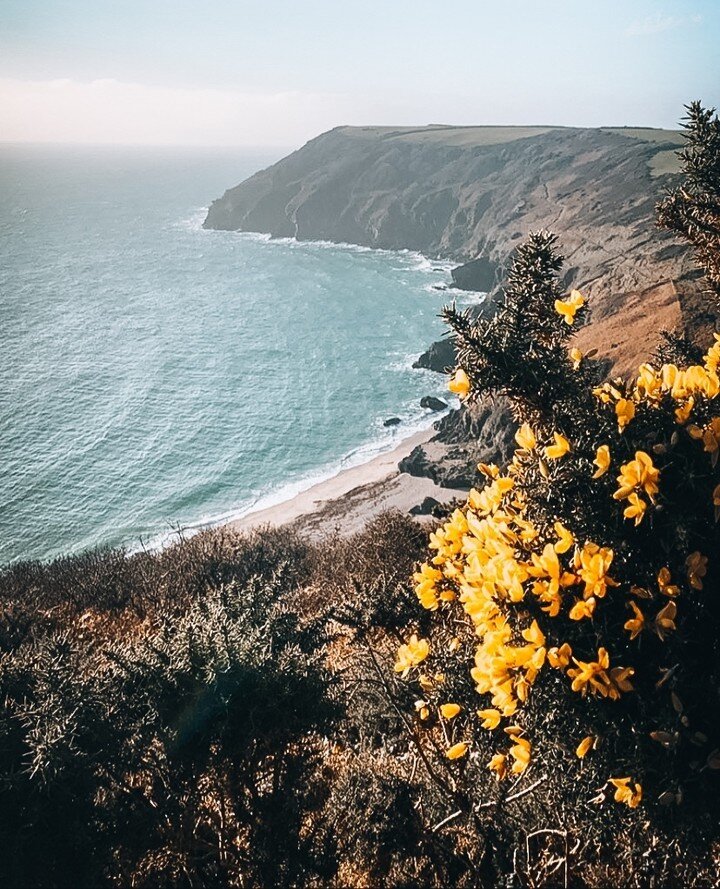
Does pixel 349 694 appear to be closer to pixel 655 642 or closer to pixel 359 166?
pixel 655 642

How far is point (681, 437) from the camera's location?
285 centimetres

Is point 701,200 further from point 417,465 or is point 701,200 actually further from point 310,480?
point 310,480

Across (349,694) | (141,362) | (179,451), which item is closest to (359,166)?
(141,362)

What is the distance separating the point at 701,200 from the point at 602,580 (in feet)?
12.8

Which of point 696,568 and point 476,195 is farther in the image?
point 476,195

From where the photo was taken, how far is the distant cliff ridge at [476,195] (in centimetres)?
5350

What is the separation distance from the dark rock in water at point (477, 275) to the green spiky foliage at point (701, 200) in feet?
237

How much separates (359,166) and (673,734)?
129 m

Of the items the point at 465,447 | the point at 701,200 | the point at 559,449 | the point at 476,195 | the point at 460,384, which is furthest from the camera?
the point at 476,195

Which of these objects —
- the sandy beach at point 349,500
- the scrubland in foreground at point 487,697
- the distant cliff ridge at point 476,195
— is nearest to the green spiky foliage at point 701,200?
the scrubland in foreground at point 487,697

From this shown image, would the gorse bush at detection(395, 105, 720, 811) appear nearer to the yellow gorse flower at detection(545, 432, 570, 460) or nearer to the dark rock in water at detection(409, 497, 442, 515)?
the yellow gorse flower at detection(545, 432, 570, 460)

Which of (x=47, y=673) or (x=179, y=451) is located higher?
(x=47, y=673)

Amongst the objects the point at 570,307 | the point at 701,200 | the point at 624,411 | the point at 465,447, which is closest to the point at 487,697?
the point at 624,411

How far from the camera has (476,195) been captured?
318 feet
